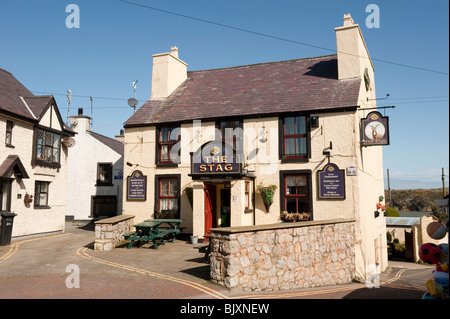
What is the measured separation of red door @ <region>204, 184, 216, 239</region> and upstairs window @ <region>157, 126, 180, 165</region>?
7.97ft

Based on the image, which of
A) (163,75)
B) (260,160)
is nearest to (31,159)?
Result: (163,75)

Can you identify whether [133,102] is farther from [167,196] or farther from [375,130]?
[375,130]

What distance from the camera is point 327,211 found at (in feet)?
48.2

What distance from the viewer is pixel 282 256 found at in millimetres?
10188

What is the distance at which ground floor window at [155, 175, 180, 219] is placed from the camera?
16.9 metres

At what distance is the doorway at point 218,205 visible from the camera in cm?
1586

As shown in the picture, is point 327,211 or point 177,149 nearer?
point 327,211

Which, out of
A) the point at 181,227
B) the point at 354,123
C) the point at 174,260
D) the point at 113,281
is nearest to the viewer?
the point at 113,281

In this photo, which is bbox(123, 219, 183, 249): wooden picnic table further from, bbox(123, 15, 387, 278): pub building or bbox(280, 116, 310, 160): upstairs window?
bbox(280, 116, 310, 160): upstairs window

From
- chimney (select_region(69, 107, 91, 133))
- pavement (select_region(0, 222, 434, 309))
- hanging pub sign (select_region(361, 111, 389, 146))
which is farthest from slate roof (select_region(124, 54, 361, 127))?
chimney (select_region(69, 107, 91, 133))

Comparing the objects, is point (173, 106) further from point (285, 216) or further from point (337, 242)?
point (337, 242)

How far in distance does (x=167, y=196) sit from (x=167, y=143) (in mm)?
2603
